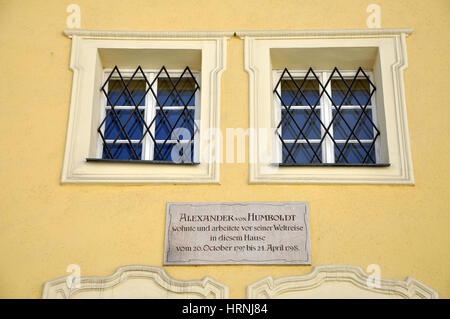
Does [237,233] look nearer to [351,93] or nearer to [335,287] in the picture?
[335,287]

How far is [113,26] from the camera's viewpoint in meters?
7.14

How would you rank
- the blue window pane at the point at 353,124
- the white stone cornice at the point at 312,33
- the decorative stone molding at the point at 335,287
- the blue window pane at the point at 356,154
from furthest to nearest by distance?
1. the white stone cornice at the point at 312,33
2. the blue window pane at the point at 353,124
3. the blue window pane at the point at 356,154
4. the decorative stone molding at the point at 335,287

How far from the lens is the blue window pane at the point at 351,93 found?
7.03 m

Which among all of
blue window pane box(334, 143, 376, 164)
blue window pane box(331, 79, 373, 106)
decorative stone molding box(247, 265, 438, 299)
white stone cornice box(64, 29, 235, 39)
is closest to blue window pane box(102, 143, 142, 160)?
white stone cornice box(64, 29, 235, 39)

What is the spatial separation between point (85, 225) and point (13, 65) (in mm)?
1879

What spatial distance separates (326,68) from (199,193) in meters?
2.00

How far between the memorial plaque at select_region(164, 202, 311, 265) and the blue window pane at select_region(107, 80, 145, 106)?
1.37 meters

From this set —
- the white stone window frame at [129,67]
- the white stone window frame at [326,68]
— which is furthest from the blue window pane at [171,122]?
the white stone window frame at [326,68]

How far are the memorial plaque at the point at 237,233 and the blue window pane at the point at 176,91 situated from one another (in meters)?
1.28

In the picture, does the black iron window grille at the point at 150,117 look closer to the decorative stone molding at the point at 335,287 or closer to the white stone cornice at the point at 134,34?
the white stone cornice at the point at 134,34

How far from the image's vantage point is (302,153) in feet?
22.2

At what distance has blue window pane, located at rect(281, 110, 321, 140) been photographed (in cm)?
687
